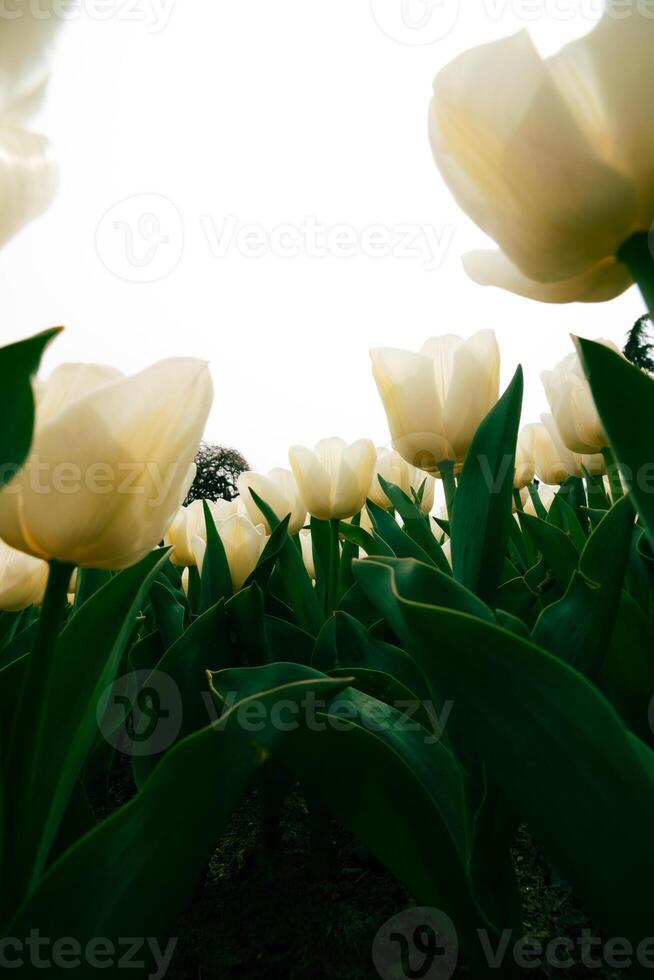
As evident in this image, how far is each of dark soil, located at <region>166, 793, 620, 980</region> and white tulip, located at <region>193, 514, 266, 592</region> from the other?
0.44 m

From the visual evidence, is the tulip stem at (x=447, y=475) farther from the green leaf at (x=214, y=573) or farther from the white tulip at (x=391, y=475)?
the white tulip at (x=391, y=475)

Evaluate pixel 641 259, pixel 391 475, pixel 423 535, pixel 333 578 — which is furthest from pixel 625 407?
pixel 391 475

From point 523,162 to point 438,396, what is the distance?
0.50 m

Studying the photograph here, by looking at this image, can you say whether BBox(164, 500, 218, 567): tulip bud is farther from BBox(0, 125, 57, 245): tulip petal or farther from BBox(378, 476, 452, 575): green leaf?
BBox(0, 125, 57, 245): tulip petal

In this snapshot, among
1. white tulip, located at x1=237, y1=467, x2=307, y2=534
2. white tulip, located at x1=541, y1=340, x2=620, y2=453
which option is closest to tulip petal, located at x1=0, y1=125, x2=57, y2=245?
white tulip, located at x1=541, y1=340, x2=620, y2=453

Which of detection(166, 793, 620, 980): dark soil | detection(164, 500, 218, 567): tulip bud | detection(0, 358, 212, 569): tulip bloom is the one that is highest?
detection(164, 500, 218, 567): tulip bud

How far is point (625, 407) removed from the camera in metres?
0.45

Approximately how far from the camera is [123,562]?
47cm

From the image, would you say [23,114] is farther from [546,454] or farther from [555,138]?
[546,454]

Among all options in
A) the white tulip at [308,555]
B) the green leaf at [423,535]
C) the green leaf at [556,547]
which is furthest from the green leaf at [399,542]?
the white tulip at [308,555]

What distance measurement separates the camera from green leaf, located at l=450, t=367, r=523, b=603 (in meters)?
0.63

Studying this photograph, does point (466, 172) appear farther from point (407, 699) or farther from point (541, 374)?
point (541, 374)

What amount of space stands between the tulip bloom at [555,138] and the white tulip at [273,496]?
1118mm

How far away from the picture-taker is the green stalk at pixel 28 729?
1.34 feet
